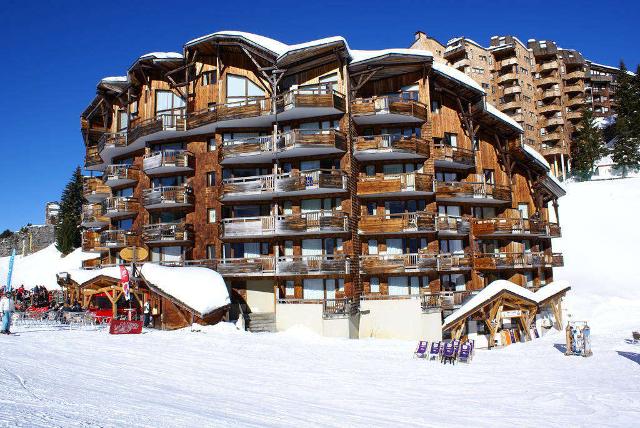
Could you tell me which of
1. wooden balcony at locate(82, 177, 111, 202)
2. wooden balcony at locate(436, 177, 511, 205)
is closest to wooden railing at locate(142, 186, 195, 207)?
wooden balcony at locate(82, 177, 111, 202)

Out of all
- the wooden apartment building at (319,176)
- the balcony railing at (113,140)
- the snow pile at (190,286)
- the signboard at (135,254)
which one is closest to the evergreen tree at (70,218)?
the balcony railing at (113,140)

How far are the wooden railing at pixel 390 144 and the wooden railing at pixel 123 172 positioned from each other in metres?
19.1

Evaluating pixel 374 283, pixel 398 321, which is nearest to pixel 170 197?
pixel 374 283

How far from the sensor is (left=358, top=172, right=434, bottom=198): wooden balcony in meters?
32.9

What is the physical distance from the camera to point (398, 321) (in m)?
31.7

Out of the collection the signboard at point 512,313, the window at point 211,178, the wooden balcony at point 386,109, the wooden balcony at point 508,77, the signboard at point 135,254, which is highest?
the wooden balcony at point 508,77

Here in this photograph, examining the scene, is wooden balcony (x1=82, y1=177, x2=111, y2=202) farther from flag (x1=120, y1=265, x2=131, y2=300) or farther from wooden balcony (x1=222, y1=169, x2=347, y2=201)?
flag (x1=120, y1=265, x2=131, y2=300)

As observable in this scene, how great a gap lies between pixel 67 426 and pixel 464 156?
3357cm

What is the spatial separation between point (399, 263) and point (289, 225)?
301 inches

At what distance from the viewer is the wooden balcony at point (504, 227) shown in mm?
37219

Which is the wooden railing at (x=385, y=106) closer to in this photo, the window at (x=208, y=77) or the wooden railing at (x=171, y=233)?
the window at (x=208, y=77)

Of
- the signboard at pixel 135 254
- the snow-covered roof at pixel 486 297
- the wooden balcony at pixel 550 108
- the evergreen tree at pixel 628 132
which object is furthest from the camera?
the wooden balcony at pixel 550 108

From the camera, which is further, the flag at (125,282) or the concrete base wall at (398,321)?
the concrete base wall at (398,321)

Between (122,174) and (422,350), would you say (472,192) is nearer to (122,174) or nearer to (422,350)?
(422,350)
